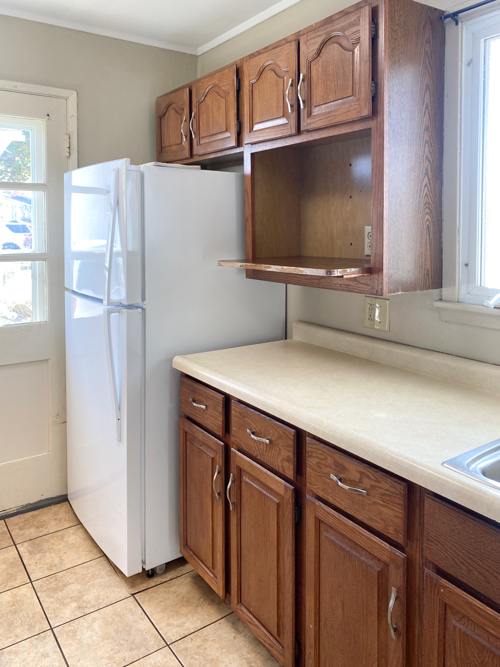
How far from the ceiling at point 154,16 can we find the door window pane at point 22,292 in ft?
3.68

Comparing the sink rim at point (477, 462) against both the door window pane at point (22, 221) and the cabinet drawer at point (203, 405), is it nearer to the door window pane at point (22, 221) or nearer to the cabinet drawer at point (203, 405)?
the cabinet drawer at point (203, 405)

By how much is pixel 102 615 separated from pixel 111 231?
1.39 meters

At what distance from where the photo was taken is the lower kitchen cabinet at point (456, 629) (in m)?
0.98

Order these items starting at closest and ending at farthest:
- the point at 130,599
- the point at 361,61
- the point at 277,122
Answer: the point at 361,61, the point at 277,122, the point at 130,599

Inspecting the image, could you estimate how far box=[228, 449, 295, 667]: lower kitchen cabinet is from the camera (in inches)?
60.6

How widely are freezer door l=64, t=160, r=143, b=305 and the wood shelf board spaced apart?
14.2 inches

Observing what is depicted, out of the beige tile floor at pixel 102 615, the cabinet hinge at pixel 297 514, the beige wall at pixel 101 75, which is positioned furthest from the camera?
the beige wall at pixel 101 75

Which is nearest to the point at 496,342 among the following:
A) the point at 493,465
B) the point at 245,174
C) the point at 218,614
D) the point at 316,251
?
the point at 493,465

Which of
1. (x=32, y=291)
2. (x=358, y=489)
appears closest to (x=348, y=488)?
(x=358, y=489)

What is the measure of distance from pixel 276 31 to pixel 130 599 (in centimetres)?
245

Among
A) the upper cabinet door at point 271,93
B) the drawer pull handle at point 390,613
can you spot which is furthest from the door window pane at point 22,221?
the drawer pull handle at point 390,613

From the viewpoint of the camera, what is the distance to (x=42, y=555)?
7.59ft

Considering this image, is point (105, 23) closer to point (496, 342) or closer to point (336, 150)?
point (336, 150)

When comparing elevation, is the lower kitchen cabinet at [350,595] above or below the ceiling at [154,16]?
below
